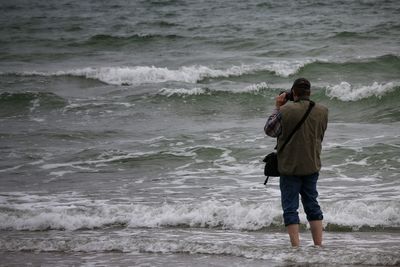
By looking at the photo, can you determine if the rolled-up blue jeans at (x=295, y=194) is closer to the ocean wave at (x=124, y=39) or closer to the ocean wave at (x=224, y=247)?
the ocean wave at (x=224, y=247)

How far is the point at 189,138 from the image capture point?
13.7m

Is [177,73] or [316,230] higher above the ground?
[177,73]

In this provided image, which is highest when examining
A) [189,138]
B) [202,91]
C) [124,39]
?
[124,39]

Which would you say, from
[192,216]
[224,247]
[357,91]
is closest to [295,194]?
[224,247]

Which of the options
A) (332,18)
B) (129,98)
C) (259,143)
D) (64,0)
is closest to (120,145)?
(259,143)

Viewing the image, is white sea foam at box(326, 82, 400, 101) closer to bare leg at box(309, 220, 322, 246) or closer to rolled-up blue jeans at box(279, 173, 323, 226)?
bare leg at box(309, 220, 322, 246)

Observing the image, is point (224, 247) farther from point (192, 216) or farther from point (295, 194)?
point (192, 216)

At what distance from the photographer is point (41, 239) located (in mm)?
8109

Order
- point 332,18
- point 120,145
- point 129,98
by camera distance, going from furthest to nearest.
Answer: point 332,18, point 129,98, point 120,145

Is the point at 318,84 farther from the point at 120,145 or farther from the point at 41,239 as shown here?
the point at 41,239

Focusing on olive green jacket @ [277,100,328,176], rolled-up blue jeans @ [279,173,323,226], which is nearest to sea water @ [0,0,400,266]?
rolled-up blue jeans @ [279,173,323,226]

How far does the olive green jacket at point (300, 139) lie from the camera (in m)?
6.37

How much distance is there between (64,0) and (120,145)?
Answer: 31190mm

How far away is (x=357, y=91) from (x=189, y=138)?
212 inches
